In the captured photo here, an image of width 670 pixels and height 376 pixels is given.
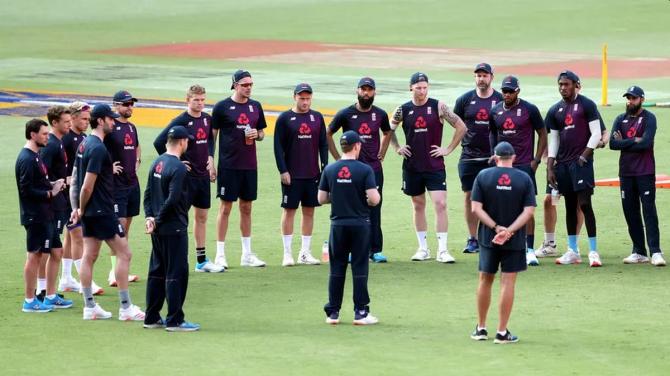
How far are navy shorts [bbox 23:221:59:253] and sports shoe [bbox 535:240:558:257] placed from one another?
6.86 metres

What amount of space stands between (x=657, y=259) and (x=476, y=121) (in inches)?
124

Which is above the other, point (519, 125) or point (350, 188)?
point (519, 125)

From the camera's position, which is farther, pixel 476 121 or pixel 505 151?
pixel 476 121

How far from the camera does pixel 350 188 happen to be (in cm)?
→ 1478

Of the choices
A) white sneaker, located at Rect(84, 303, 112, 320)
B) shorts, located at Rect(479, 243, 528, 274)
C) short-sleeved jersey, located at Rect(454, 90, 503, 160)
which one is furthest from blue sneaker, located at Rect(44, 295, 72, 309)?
short-sleeved jersey, located at Rect(454, 90, 503, 160)

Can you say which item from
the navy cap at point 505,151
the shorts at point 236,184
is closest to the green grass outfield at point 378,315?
the shorts at point 236,184

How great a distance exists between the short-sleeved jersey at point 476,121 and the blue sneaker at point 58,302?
6200 mm

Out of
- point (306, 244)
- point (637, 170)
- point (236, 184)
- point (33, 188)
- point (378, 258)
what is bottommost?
point (378, 258)

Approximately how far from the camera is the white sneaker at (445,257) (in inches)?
723

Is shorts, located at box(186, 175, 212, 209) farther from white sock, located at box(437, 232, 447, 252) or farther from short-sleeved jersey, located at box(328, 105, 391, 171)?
white sock, located at box(437, 232, 447, 252)

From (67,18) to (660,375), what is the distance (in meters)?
57.3

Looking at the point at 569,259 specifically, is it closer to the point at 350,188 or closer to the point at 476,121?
the point at 476,121

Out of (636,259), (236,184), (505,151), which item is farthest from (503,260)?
(236,184)

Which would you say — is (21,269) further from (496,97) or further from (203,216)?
(496,97)
